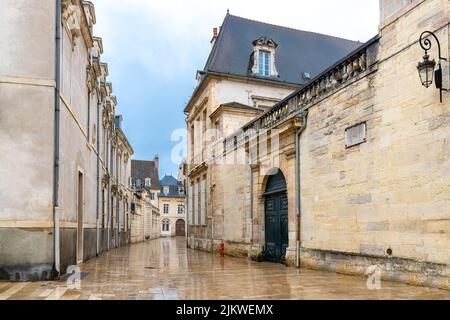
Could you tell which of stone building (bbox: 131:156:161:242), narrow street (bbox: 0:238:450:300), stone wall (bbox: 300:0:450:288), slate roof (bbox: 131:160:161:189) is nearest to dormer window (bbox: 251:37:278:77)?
stone wall (bbox: 300:0:450:288)

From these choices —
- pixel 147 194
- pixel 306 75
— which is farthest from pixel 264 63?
pixel 147 194

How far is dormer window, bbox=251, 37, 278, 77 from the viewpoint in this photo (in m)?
22.8

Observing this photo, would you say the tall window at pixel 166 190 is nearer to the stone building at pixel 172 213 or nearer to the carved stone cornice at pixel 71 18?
the stone building at pixel 172 213

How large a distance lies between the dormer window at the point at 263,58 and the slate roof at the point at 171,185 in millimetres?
45934

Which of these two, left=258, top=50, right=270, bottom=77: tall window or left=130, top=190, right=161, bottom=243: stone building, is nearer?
left=258, top=50, right=270, bottom=77: tall window

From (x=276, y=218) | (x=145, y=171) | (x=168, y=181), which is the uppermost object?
(x=145, y=171)

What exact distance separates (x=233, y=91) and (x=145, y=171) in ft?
152

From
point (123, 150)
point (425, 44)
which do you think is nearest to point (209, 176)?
point (123, 150)

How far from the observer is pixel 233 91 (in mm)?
21672

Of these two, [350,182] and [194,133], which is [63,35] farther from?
[194,133]

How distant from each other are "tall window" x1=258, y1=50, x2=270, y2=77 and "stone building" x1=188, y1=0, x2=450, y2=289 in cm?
955

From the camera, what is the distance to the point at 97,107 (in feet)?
56.7

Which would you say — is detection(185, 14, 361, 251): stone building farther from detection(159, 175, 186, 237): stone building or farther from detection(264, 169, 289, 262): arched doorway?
detection(159, 175, 186, 237): stone building

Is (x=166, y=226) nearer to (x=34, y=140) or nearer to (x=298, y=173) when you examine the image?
(x=298, y=173)
